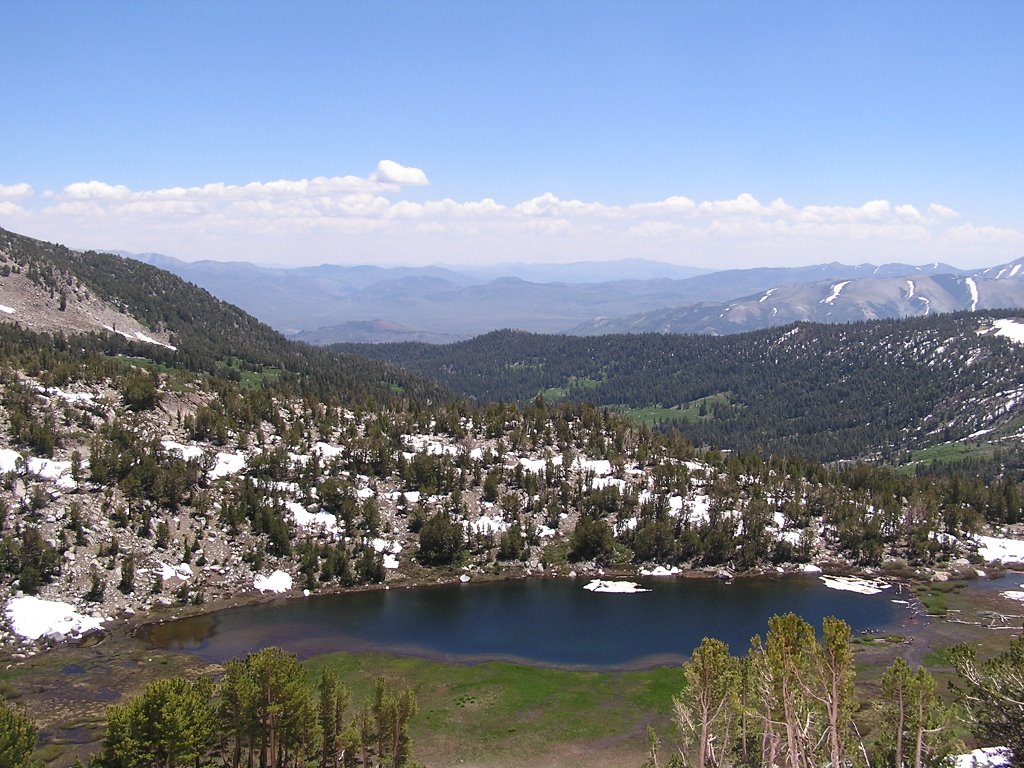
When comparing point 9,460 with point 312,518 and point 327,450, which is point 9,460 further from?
point 327,450

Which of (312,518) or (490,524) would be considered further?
(490,524)

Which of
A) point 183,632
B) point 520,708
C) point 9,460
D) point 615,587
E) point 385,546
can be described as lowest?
point 615,587

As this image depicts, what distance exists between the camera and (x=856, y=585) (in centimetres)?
10956

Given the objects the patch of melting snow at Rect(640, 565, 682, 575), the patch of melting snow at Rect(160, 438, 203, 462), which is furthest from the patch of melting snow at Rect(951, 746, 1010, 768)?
the patch of melting snow at Rect(160, 438, 203, 462)

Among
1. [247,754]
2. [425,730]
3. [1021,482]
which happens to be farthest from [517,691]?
[1021,482]

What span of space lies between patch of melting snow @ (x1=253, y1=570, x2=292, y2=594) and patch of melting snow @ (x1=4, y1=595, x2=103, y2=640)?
20.7 metres

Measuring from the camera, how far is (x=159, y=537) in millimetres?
100750

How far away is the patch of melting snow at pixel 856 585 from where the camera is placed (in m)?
107

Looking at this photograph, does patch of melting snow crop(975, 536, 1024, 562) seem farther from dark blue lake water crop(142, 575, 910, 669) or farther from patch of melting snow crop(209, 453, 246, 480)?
patch of melting snow crop(209, 453, 246, 480)

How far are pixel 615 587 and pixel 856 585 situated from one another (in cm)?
3859

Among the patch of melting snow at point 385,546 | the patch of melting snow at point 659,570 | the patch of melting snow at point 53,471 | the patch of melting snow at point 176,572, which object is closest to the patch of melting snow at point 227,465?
the patch of melting snow at point 53,471

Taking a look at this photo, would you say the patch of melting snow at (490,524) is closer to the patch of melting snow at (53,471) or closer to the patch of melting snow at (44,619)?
the patch of melting snow at (44,619)

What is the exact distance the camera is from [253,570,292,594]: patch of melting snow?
100825 mm

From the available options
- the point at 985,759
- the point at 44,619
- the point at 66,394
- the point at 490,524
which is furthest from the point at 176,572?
the point at 985,759
